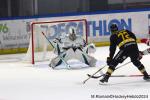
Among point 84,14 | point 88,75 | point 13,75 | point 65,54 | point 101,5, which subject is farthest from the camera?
point 101,5

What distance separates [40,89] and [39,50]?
360cm

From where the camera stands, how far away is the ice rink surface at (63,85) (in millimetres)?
7246

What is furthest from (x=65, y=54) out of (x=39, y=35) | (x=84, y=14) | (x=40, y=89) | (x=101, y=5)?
(x=101, y=5)

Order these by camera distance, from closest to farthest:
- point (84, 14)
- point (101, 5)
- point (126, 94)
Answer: point (126, 94), point (84, 14), point (101, 5)

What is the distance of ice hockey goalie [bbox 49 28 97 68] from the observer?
1036cm

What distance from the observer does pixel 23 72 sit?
10.1 metres

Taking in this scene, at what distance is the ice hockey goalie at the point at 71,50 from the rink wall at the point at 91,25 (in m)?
3.59

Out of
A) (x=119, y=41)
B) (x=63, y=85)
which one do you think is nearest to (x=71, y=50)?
(x=63, y=85)

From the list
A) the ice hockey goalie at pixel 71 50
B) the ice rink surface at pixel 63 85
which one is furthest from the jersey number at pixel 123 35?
the ice hockey goalie at pixel 71 50

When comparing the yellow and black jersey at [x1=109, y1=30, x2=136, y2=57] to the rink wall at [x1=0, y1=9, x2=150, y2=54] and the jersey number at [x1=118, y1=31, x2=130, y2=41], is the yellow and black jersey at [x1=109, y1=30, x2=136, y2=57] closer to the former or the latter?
the jersey number at [x1=118, y1=31, x2=130, y2=41]

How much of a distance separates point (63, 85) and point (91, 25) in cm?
646

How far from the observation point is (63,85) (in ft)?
27.2

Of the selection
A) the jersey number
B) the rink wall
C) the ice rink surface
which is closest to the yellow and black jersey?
the jersey number

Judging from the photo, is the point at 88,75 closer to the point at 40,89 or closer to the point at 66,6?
the point at 40,89
